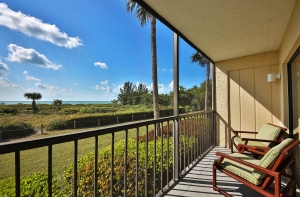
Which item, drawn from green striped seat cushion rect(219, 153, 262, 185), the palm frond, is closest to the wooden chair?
green striped seat cushion rect(219, 153, 262, 185)

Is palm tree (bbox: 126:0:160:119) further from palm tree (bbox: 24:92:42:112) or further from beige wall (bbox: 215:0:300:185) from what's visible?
palm tree (bbox: 24:92:42:112)

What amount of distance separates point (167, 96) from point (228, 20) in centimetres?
296

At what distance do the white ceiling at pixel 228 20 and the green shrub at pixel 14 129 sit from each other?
1731 millimetres

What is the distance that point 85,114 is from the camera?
2.24m

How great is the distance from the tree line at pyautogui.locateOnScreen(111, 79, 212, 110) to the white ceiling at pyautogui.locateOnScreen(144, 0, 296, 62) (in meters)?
1.53

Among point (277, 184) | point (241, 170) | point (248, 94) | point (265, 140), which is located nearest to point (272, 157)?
point (277, 184)

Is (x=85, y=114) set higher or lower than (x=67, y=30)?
lower

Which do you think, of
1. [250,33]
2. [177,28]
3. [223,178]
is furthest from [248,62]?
[223,178]

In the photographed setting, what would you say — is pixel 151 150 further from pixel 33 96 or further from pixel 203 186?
pixel 33 96

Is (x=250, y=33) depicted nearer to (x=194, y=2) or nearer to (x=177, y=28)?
(x=177, y=28)

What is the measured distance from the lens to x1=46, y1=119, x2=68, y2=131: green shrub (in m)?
1.62

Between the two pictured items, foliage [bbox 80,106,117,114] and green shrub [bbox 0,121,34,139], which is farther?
foliage [bbox 80,106,117,114]

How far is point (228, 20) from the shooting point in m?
2.28

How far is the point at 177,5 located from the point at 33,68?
5.86 feet
